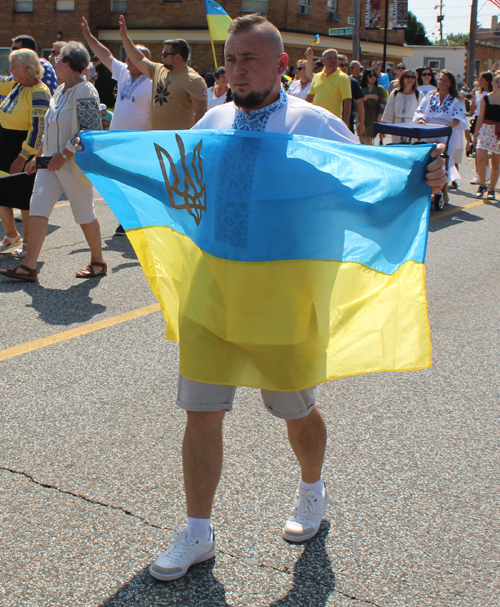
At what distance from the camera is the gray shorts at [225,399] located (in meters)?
2.59

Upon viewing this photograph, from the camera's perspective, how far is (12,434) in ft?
11.8

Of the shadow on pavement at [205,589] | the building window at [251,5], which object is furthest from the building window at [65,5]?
the shadow on pavement at [205,589]

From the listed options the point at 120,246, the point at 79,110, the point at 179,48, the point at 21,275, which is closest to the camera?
the point at 79,110

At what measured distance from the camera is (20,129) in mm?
7281

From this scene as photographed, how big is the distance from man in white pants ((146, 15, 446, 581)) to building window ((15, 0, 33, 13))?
1575 inches

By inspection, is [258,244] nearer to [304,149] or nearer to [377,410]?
[304,149]

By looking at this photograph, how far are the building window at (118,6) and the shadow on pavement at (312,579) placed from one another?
131ft

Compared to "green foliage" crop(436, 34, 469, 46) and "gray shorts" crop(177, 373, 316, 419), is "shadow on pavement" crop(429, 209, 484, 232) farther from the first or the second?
"green foliage" crop(436, 34, 469, 46)

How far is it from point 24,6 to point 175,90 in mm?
35278

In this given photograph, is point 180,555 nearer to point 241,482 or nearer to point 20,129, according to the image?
point 241,482

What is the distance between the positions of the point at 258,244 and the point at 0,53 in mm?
40036

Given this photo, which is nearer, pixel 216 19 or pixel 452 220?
pixel 452 220

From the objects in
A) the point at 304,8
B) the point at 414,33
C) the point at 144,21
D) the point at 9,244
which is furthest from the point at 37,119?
the point at 414,33

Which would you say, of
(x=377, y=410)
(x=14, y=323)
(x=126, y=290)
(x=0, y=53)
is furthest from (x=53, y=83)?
(x=0, y=53)
